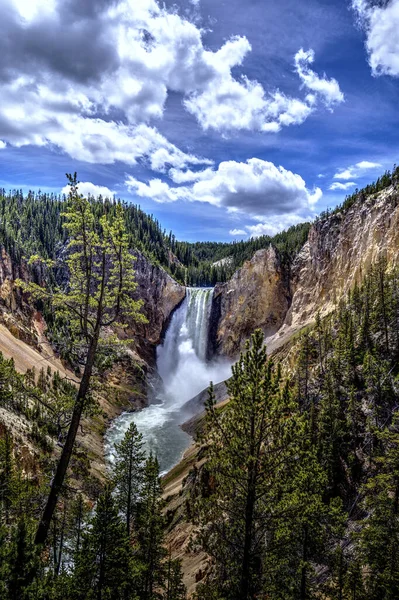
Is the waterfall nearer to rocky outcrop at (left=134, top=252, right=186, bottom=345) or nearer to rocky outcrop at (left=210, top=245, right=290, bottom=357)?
rocky outcrop at (left=134, top=252, right=186, bottom=345)

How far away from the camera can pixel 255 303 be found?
86000 millimetres

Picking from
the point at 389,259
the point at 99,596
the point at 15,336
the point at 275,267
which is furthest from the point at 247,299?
the point at 99,596

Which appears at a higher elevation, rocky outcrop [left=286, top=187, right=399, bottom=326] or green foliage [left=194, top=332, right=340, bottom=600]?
rocky outcrop [left=286, top=187, right=399, bottom=326]

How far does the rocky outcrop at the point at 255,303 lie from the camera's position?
278ft

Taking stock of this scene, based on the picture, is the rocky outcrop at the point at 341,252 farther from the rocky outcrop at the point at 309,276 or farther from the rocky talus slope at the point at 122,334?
the rocky talus slope at the point at 122,334

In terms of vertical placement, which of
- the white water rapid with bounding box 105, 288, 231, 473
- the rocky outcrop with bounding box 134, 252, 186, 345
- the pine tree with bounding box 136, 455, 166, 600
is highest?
the rocky outcrop with bounding box 134, 252, 186, 345

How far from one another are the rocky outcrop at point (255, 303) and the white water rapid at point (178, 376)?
4.82 meters

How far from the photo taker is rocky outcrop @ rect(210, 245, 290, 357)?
84688mm

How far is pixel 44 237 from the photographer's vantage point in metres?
123

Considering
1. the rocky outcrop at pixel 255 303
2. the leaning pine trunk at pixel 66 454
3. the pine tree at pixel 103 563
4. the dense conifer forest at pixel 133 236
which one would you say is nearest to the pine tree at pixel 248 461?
A: the pine tree at pixel 103 563

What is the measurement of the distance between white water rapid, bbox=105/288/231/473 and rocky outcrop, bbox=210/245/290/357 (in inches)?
190

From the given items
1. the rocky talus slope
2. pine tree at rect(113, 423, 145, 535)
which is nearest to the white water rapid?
the rocky talus slope

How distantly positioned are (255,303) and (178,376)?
2533 centimetres

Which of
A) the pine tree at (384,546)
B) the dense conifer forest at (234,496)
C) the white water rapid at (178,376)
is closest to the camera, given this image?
the dense conifer forest at (234,496)
